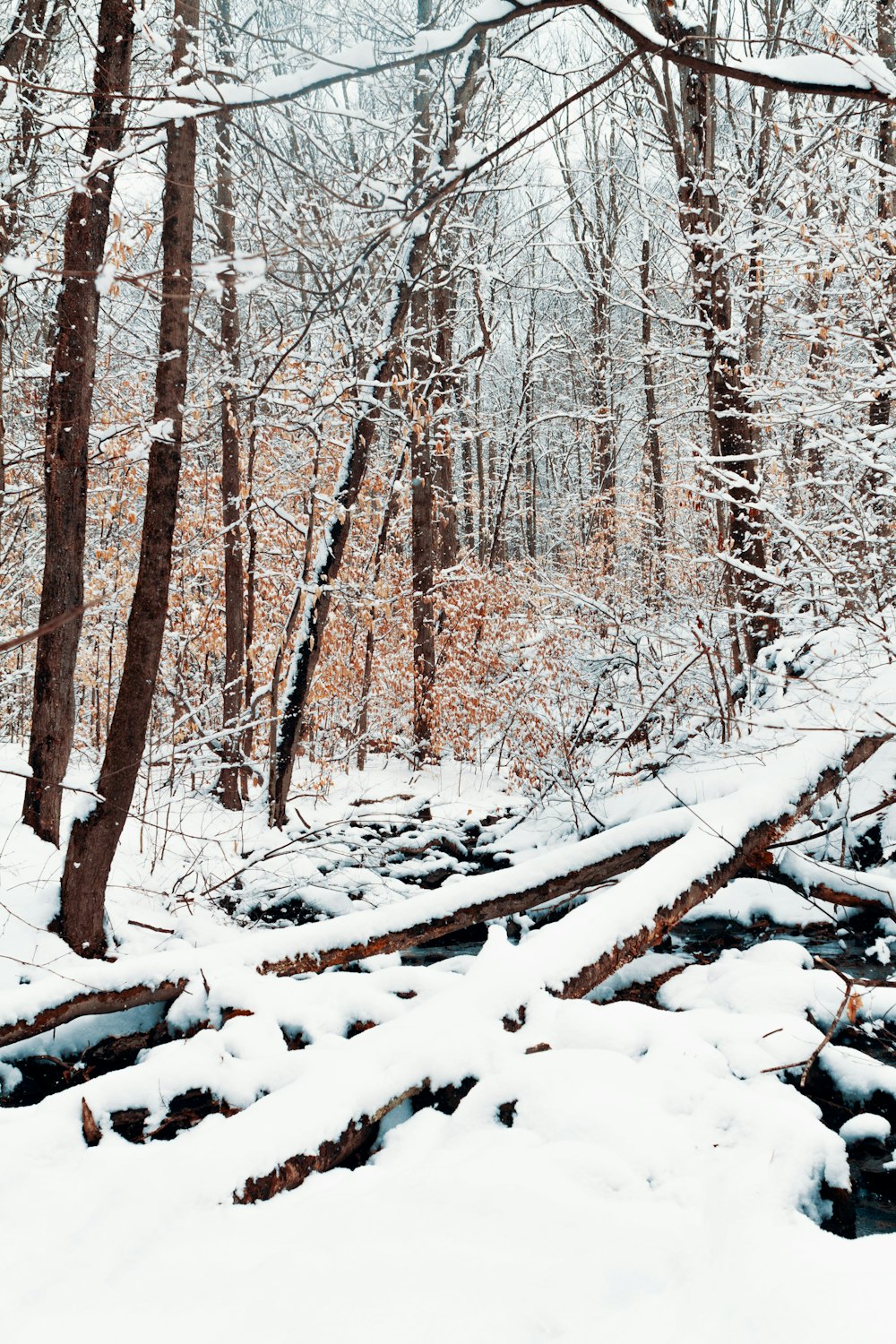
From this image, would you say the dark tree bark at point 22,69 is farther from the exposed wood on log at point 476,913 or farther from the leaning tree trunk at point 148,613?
the exposed wood on log at point 476,913

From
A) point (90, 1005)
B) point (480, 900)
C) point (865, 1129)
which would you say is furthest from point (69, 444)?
point (865, 1129)

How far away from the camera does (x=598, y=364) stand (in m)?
18.8

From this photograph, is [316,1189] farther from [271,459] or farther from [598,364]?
[598,364]

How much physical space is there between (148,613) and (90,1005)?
6.47 feet

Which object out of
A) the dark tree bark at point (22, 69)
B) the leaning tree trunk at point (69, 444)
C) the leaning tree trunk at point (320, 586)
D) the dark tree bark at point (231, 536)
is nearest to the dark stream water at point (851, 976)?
the leaning tree trunk at point (69, 444)

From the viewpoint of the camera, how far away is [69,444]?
5012mm

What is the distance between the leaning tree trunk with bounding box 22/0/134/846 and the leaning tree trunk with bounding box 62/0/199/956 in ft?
1.16

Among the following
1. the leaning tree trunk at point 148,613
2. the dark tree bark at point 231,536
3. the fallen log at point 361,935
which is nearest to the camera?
the fallen log at point 361,935

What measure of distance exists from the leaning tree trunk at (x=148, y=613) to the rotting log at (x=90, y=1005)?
89 centimetres

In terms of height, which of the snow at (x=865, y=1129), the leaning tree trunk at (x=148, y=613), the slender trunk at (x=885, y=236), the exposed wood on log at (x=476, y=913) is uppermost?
the slender trunk at (x=885, y=236)

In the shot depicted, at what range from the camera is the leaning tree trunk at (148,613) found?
4535 mm

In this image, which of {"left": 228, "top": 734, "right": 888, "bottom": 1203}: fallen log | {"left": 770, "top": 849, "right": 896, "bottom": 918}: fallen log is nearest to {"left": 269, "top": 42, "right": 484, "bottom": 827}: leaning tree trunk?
{"left": 228, "top": 734, "right": 888, "bottom": 1203}: fallen log

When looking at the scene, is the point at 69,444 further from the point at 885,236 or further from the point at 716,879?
the point at 885,236

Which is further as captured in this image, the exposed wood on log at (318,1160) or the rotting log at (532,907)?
the rotting log at (532,907)
